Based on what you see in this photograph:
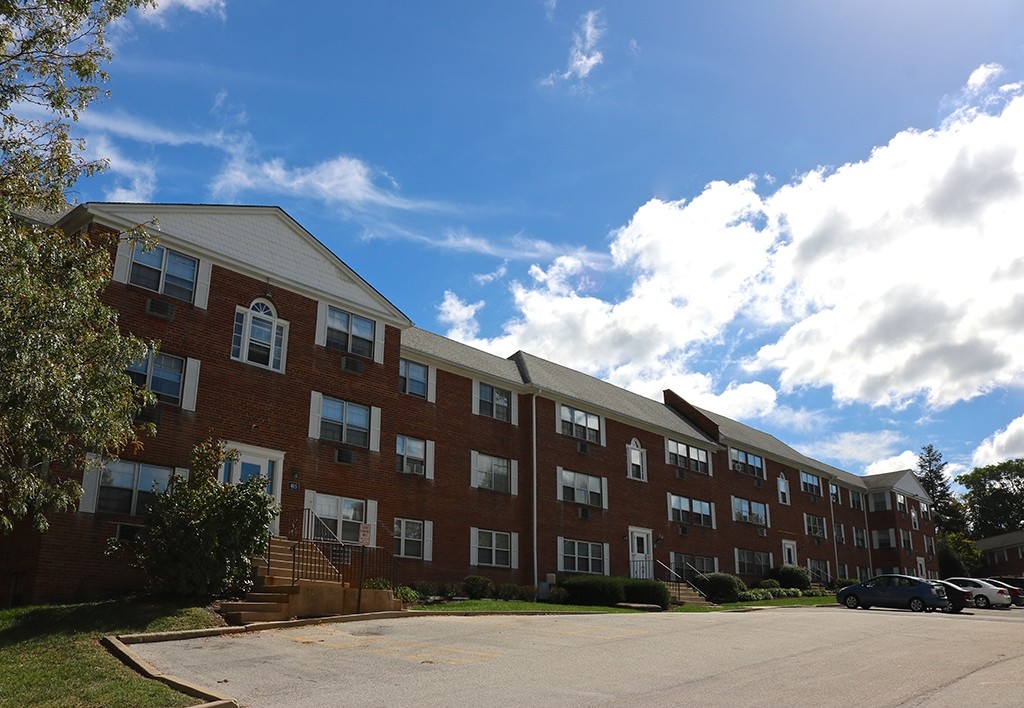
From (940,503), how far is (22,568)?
4152 inches

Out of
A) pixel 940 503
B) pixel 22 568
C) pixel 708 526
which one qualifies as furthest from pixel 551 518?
pixel 940 503

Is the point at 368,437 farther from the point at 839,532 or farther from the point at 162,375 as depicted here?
the point at 839,532

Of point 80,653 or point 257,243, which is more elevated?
point 257,243

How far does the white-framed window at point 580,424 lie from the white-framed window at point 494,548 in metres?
5.15

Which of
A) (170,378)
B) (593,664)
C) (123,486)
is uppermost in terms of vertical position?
(170,378)

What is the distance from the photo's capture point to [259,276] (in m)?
23.6

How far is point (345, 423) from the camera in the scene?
2488cm

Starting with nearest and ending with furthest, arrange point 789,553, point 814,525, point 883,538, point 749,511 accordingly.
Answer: point 749,511
point 789,553
point 814,525
point 883,538

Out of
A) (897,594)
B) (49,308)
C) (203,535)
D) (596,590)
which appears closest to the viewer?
(49,308)

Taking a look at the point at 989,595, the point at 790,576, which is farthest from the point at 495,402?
the point at 989,595

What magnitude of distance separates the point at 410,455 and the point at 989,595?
2606cm

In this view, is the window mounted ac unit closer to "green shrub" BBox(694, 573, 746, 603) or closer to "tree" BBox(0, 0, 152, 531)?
"tree" BBox(0, 0, 152, 531)

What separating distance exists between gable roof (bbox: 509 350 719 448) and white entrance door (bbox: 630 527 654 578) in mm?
→ 4704

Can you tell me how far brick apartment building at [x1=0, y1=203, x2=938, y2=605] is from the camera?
20500 mm
